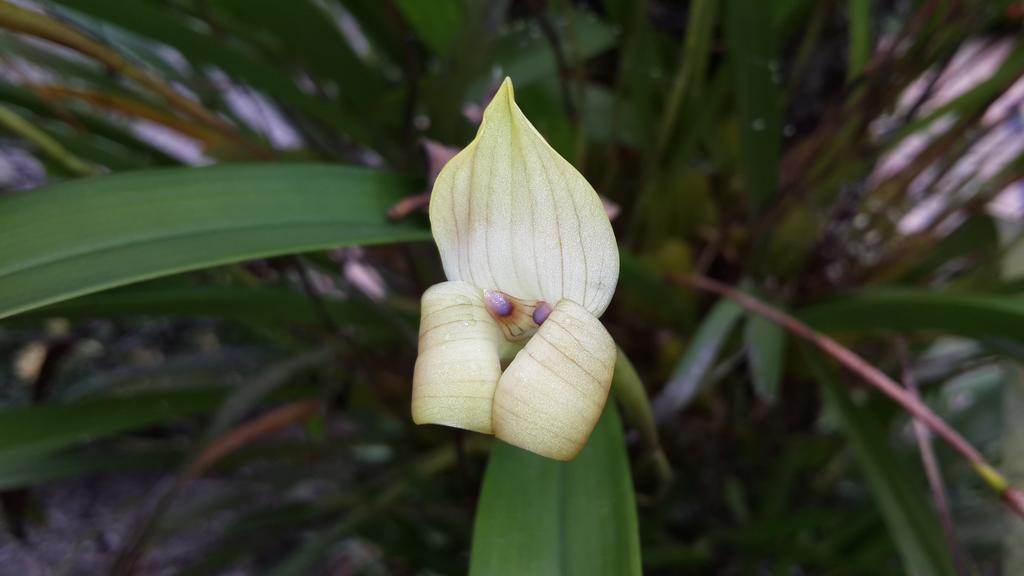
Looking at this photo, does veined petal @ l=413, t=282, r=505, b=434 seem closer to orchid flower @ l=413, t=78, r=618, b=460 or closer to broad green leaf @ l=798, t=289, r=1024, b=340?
orchid flower @ l=413, t=78, r=618, b=460

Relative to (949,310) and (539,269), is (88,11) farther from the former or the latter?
(949,310)

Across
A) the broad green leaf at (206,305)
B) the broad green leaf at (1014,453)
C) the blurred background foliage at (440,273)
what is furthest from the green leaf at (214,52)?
the broad green leaf at (1014,453)

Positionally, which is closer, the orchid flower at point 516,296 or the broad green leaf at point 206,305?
the orchid flower at point 516,296

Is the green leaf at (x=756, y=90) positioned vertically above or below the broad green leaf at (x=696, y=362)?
above

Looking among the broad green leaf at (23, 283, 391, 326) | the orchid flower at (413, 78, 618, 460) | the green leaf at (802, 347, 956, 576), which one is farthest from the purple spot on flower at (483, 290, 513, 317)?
the green leaf at (802, 347, 956, 576)

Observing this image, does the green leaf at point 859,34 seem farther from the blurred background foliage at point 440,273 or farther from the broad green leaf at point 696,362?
the broad green leaf at point 696,362

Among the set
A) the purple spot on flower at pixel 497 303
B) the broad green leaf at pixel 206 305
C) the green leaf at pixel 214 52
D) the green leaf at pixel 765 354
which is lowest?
the purple spot on flower at pixel 497 303

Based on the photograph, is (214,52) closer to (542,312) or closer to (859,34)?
(542,312)
